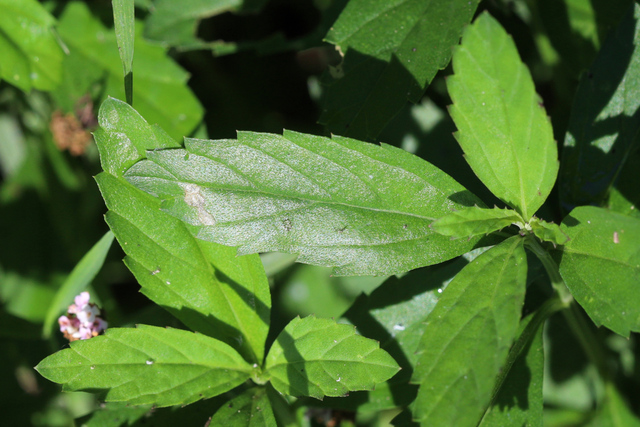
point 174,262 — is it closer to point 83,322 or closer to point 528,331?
point 83,322

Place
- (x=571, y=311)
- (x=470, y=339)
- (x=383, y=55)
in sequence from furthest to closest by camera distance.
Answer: (x=383, y=55)
(x=571, y=311)
(x=470, y=339)

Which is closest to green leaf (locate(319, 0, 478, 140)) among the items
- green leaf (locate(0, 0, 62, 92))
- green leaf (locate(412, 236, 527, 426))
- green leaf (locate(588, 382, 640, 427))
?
green leaf (locate(412, 236, 527, 426))

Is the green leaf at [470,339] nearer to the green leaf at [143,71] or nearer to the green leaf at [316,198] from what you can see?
the green leaf at [316,198]

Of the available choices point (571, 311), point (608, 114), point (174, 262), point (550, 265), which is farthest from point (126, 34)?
point (571, 311)

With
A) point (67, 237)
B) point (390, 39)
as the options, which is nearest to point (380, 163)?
point (390, 39)

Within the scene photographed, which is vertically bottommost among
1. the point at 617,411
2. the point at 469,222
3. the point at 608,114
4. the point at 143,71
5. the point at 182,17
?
the point at 617,411

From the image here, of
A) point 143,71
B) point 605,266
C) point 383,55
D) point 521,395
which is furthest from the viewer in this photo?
point 143,71

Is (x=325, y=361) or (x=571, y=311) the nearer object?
(x=325, y=361)

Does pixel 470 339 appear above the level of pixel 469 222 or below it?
below

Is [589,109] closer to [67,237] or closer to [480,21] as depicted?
[480,21]
